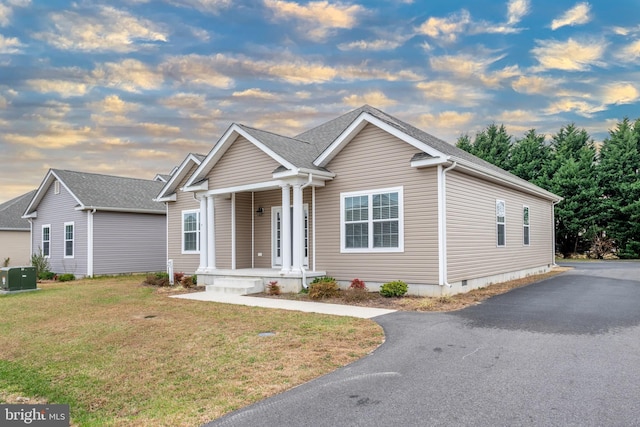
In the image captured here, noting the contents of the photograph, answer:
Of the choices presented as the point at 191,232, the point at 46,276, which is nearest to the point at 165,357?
the point at 191,232

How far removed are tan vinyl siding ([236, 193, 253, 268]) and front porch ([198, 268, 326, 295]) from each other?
1.24 m

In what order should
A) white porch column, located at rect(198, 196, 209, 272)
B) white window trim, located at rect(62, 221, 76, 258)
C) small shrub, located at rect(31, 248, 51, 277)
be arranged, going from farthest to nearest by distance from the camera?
1. small shrub, located at rect(31, 248, 51, 277)
2. white window trim, located at rect(62, 221, 76, 258)
3. white porch column, located at rect(198, 196, 209, 272)

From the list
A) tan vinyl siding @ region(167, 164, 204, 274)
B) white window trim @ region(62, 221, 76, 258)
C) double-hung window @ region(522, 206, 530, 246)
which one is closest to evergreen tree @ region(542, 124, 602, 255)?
double-hung window @ region(522, 206, 530, 246)

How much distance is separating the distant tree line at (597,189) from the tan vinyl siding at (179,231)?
24.7 metres

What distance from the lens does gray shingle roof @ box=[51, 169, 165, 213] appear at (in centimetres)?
2167

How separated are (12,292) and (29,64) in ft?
29.9

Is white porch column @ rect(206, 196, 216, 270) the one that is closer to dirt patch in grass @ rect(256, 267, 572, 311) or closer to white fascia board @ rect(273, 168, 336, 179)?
dirt patch in grass @ rect(256, 267, 572, 311)

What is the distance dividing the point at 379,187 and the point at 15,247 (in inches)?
1142

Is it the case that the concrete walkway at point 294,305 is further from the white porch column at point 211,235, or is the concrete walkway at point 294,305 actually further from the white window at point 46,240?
the white window at point 46,240

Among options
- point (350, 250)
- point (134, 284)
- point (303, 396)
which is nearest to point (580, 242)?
point (350, 250)

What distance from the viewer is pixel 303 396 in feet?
15.2

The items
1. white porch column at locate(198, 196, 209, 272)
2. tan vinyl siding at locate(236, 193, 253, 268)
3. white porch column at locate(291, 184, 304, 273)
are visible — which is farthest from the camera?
tan vinyl siding at locate(236, 193, 253, 268)

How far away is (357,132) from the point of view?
12.8 m

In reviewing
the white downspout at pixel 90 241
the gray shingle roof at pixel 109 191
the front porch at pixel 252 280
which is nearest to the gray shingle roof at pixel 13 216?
the gray shingle roof at pixel 109 191
